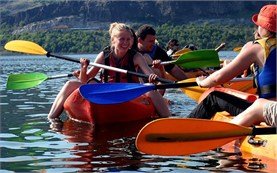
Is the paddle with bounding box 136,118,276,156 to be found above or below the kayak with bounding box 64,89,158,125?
above

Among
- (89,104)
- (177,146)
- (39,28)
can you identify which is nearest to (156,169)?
(177,146)

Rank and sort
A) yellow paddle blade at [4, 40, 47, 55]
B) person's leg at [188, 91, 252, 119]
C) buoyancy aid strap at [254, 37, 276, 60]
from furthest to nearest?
yellow paddle blade at [4, 40, 47, 55]
person's leg at [188, 91, 252, 119]
buoyancy aid strap at [254, 37, 276, 60]

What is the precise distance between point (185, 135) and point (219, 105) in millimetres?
1563

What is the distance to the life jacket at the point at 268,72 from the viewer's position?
577 centimetres

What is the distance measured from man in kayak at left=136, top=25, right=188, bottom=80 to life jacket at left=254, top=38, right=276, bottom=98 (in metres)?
5.04

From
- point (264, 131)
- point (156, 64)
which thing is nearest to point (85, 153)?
point (264, 131)

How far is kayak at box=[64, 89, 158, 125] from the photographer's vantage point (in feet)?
29.1

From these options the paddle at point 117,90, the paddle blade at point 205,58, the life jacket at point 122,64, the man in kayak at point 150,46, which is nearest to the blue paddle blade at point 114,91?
the paddle at point 117,90

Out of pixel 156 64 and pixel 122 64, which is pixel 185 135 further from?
pixel 156 64

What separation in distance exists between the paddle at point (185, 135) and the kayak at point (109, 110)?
336 cm

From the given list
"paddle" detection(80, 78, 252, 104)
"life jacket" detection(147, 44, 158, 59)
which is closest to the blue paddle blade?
"paddle" detection(80, 78, 252, 104)

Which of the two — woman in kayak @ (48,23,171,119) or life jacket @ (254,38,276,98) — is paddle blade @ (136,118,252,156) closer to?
life jacket @ (254,38,276,98)

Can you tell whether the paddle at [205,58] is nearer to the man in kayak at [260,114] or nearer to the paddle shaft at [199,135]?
the man in kayak at [260,114]

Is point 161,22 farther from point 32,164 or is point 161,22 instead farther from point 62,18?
point 32,164
